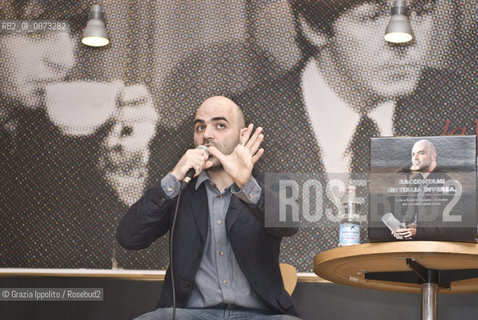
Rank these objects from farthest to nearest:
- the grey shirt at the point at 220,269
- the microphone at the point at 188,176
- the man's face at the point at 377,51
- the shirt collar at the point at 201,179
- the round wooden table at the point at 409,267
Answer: the man's face at the point at 377,51
the shirt collar at the point at 201,179
the grey shirt at the point at 220,269
the microphone at the point at 188,176
the round wooden table at the point at 409,267

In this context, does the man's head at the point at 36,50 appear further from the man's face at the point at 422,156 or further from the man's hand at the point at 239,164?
the man's face at the point at 422,156

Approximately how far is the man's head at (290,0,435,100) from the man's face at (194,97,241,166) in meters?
0.73

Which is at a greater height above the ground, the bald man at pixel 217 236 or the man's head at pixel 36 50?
the man's head at pixel 36 50

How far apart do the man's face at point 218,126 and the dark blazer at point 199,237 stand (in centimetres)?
23

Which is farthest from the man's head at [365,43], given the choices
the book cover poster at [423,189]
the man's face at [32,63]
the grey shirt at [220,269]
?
the book cover poster at [423,189]

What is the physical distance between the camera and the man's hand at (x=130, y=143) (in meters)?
3.49

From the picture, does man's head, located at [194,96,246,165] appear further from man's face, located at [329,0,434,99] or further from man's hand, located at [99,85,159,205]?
man's face, located at [329,0,434,99]

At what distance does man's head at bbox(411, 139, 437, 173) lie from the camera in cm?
204

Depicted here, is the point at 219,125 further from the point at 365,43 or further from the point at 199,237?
the point at 365,43

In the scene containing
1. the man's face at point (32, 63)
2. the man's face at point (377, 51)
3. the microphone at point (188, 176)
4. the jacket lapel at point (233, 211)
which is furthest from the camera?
the man's face at point (32, 63)

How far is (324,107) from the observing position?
3451mm

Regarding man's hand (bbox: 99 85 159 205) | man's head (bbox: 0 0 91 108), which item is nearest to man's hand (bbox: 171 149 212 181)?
man's hand (bbox: 99 85 159 205)

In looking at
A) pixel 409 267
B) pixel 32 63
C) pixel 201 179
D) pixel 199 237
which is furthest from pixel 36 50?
pixel 409 267

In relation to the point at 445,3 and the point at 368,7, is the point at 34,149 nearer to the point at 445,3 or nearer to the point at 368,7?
the point at 368,7
